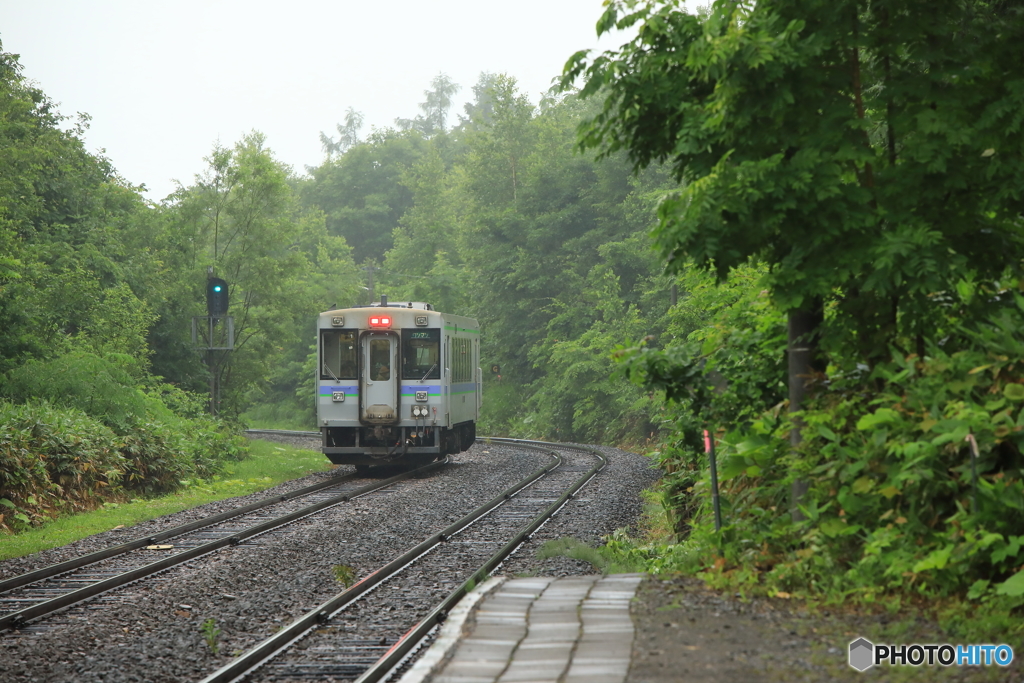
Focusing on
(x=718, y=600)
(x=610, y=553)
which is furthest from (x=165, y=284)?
(x=718, y=600)

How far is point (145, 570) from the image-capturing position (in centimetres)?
1001

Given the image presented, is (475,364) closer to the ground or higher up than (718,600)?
higher up

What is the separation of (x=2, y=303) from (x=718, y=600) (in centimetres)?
1589

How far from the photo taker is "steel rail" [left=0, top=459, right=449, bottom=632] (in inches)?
324

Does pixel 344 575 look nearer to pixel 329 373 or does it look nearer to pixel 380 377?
pixel 380 377

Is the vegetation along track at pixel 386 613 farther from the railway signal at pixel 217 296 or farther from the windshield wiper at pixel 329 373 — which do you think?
the railway signal at pixel 217 296

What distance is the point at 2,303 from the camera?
17891mm

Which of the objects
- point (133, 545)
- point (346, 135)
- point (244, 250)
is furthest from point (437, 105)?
point (133, 545)

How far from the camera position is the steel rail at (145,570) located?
8227 millimetres

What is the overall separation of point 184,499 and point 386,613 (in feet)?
32.7

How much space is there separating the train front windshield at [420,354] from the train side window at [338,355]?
3.38 feet

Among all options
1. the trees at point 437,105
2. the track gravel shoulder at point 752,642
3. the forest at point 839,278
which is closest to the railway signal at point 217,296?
the forest at point 839,278

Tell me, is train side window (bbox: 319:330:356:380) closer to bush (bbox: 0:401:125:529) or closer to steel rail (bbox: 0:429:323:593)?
steel rail (bbox: 0:429:323:593)

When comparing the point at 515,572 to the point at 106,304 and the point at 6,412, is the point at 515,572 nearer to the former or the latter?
the point at 6,412
